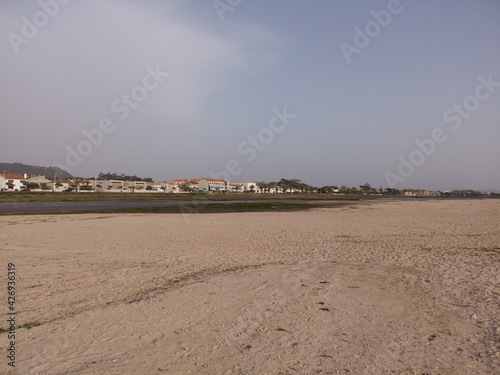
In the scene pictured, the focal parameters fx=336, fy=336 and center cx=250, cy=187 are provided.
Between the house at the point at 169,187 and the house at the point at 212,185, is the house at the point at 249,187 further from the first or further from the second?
the house at the point at 169,187

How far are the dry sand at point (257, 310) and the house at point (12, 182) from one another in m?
101

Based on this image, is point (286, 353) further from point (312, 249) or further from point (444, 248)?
point (444, 248)

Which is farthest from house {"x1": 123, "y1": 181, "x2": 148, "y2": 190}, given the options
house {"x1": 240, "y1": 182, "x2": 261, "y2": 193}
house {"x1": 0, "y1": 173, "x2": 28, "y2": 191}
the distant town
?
house {"x1": 240, "y1": 182, "x2": 261, "y2": 193}

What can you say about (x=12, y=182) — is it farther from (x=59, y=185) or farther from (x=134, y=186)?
(x=134, y=186)

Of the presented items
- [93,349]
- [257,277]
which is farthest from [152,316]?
[257,277]

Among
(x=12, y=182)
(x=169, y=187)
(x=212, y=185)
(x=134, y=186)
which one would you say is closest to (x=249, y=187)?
(x=212, y=185)

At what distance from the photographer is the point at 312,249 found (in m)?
10.9

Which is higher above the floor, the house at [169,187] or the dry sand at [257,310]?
the house at [169,187]

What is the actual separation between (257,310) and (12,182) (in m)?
116

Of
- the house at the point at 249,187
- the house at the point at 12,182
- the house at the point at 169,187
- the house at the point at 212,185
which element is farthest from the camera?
the house at the point at 249,187

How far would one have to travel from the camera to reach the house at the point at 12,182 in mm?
92363

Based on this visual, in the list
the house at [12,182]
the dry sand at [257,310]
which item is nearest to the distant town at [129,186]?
the house at [12,182]

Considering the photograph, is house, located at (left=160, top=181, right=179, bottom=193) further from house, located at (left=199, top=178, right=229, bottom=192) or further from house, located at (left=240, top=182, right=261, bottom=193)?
house, located at (left=240, top=182, right=261, bottom=193)

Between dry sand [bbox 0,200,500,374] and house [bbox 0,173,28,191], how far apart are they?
10123 centimetres
